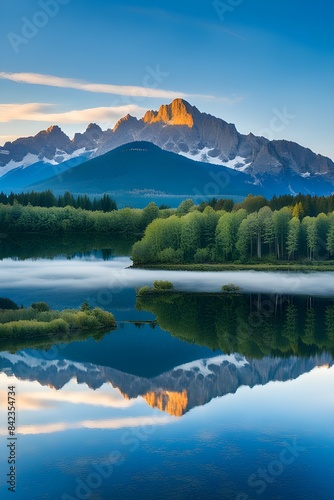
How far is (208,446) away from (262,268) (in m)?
68.1

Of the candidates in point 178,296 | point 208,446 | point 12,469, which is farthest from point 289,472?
point 178,296

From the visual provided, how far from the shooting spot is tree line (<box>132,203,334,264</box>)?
10081 cm

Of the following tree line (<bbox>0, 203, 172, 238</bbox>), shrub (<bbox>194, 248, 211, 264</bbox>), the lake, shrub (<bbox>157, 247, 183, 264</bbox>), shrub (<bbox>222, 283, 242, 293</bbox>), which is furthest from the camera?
tree line (<bbox>0, 203, 172, 238</bbox>)

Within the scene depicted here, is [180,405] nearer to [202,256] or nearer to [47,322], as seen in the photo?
[47,322]

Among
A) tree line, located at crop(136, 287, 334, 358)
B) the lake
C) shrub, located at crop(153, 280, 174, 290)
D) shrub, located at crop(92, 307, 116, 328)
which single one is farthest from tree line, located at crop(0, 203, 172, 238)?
shrub, located at crop(92, 307, 116, 328)

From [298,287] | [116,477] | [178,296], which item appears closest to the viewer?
[116,477]

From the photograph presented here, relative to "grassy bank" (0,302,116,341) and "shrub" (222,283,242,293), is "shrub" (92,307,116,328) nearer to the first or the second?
"grassy bank" (0,302,116,341)

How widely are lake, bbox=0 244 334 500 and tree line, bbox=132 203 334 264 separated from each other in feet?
119

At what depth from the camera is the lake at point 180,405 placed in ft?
84.4

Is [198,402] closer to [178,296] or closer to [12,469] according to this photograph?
[12,469]

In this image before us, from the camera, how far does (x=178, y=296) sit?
6831 centimetres

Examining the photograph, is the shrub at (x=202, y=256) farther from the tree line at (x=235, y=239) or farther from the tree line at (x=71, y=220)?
the tree line at (x=71, y=220)

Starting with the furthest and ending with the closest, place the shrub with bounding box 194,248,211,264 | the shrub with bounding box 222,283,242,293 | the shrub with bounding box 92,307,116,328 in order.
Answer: the shrub with bounding box 194,248,211,264
the shrub with bounding box 222,283,242,293
the shrub with bounding box 92,307,116,328

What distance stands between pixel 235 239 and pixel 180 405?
70.5 meters
